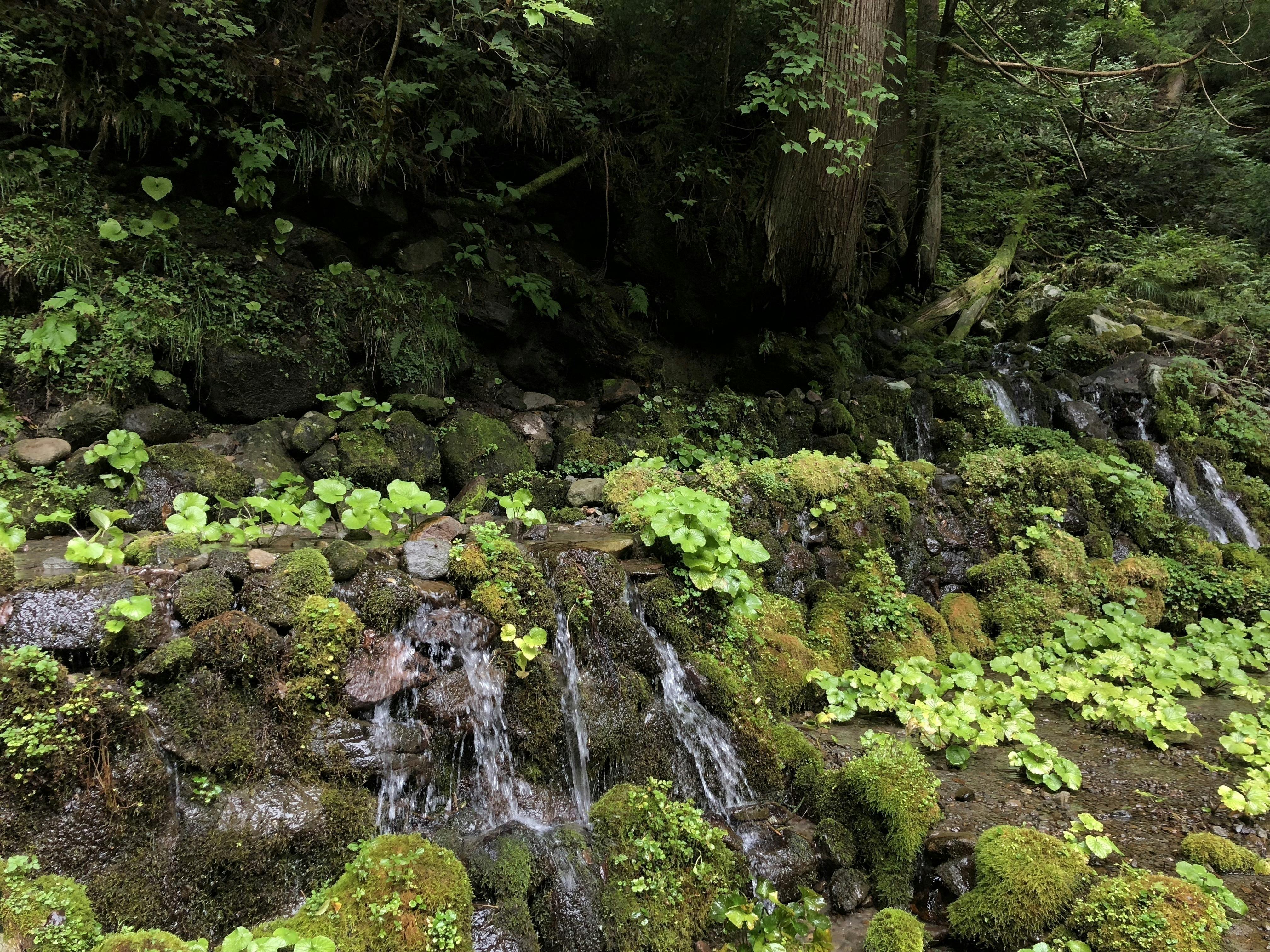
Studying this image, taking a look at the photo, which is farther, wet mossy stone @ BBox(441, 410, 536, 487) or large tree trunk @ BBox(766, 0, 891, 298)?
large tree trunk @ BBox(766, 0, 891, 298)

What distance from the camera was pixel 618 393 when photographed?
22.2ft

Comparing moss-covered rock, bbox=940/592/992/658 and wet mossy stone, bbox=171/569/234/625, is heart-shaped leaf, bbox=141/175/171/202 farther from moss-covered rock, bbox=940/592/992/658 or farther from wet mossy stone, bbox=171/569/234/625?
moss-covered rock, bbox=940/592/992/658

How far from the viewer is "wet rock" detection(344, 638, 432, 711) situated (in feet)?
9.78

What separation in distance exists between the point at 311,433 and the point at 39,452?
156 cm

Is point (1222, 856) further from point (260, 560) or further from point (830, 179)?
point (830, 179)

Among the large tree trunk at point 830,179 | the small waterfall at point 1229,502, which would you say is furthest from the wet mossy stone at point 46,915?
the small waterfall at point 1229,502

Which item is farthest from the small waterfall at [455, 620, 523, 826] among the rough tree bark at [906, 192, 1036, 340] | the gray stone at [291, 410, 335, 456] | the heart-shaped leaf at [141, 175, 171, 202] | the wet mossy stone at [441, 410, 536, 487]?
the rough tree bark at [906, 192, 1036, 340]

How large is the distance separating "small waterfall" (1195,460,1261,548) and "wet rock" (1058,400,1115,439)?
946mm

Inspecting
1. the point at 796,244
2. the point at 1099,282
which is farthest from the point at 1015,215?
the point at 796,244

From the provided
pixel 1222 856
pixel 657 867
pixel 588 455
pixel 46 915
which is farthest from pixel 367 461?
pixel 1222 856

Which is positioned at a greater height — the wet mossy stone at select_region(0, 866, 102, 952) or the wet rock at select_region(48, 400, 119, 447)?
the wet rock at select_region(48, 400, 119, 447)

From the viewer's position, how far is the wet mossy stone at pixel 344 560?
10.8 feet

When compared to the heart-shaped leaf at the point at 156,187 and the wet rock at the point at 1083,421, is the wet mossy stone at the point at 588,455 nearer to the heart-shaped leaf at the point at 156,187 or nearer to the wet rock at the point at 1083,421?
the heart-shaped leaf at the point at 156,187

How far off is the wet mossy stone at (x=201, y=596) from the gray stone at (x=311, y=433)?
2.23m
